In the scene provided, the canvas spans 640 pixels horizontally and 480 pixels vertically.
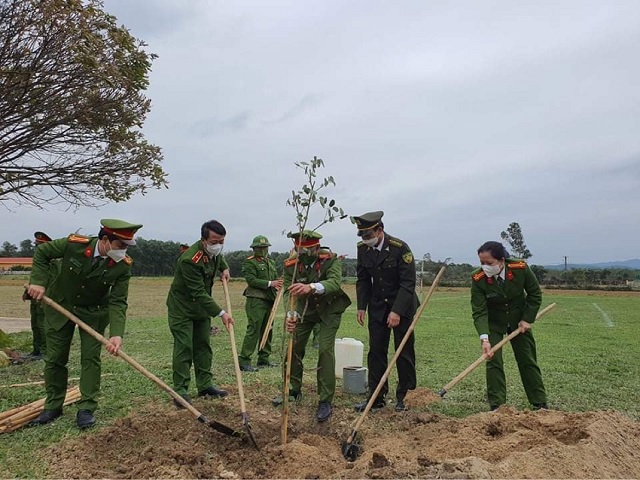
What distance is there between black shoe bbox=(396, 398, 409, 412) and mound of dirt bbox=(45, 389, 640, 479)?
427 mm

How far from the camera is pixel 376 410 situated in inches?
234

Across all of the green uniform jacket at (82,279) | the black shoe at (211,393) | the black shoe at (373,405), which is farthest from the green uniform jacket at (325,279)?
the green uniform jacket at (82,279)

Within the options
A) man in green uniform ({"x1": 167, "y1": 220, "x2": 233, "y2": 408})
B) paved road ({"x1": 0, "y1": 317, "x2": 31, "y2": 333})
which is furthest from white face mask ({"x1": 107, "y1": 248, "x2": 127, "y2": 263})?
paved road ({"x1": 0, "y1": 317, "x2": 31, "y2": 333})

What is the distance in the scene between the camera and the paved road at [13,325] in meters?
14.7

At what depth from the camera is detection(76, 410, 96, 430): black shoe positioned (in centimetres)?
510

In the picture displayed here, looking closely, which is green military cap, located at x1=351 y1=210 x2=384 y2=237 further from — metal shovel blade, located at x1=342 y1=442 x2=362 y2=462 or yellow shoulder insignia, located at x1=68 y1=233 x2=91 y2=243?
yellow shoulder insignia, located at x1=68 y1=233 x2=91 y2=243

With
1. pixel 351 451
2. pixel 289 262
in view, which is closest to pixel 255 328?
pixel 289 262

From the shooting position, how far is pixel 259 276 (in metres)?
9.05

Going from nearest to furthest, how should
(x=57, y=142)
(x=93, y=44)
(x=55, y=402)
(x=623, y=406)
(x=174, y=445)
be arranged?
(x=174, y=445) → (x=55, y=402) → (x=623, y=406) → (x=93, y=44) → (x=57, y=142)

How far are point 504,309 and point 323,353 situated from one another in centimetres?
203

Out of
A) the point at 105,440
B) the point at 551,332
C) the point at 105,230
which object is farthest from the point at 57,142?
the point at 551,332

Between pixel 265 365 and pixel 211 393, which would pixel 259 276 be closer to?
pixel 265 365

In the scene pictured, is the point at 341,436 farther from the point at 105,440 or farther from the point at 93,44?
the point at 93,44

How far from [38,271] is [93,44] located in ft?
14.7
